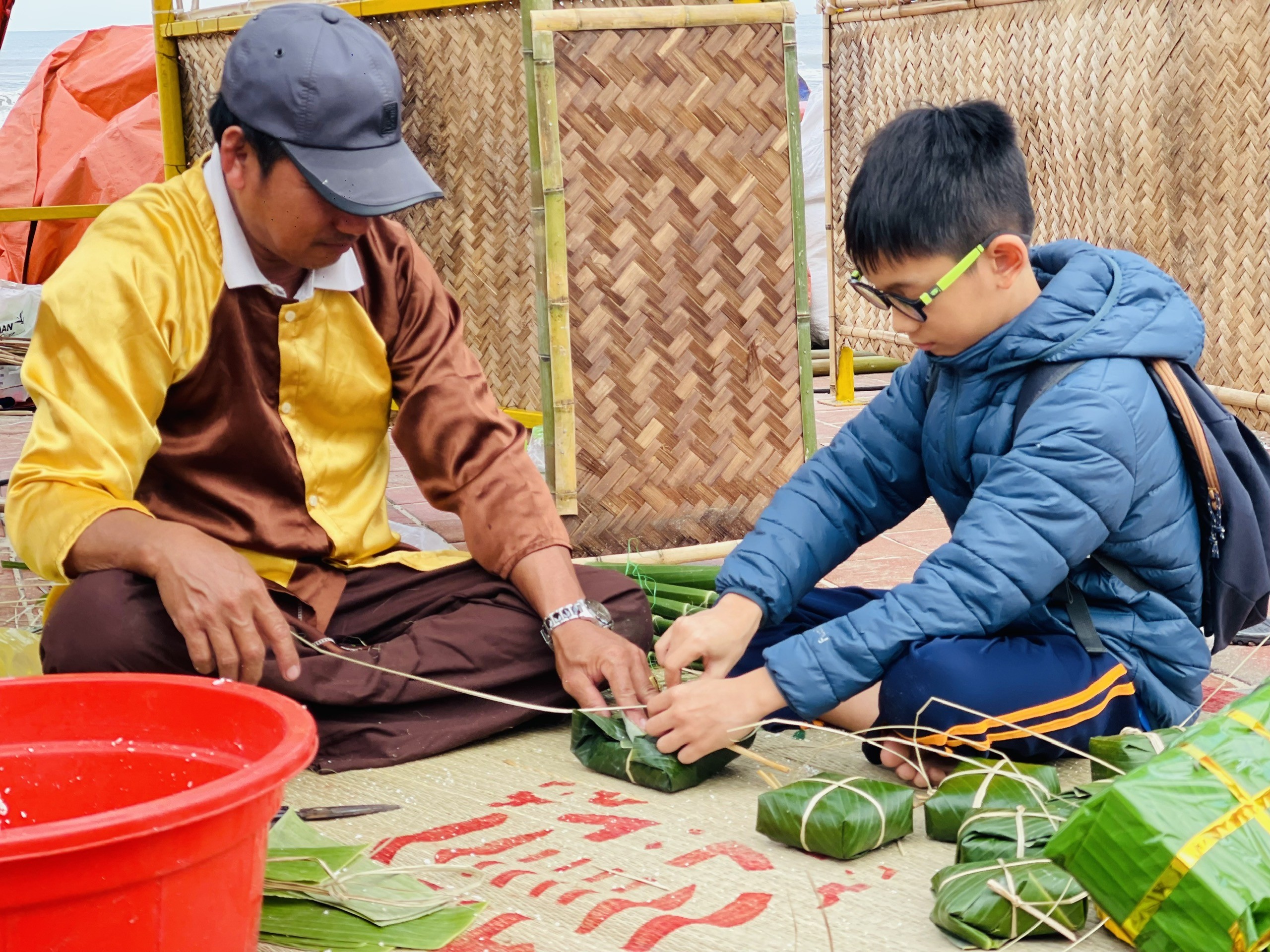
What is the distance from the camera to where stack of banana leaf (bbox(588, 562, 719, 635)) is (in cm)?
308

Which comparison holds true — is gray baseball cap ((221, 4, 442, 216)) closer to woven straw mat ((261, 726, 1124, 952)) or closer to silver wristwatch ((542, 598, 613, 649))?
silver wristwatch ((542, 598, 613, 649))

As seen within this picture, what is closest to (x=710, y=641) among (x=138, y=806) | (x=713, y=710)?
(x=713, y=710)

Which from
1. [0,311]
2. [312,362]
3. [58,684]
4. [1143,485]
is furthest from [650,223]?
[0,311]

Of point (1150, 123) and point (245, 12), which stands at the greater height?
point (245, 12)

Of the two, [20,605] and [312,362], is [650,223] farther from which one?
[20,605]

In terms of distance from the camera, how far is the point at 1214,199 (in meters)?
5.09

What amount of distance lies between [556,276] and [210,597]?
5.54 ft

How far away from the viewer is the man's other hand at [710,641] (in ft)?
7.45

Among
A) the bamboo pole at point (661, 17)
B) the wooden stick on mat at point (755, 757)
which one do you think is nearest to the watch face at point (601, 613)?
the wooden stick on mat at point (755, 757)

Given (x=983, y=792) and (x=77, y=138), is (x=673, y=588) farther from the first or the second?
(x=77, y=138)

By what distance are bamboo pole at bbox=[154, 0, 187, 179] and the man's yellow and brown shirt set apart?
335 cm

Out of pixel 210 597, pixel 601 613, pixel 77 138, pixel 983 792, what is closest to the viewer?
pixel 983 792

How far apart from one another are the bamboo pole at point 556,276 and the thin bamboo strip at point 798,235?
25.1 inches

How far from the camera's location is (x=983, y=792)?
6.43 feet
